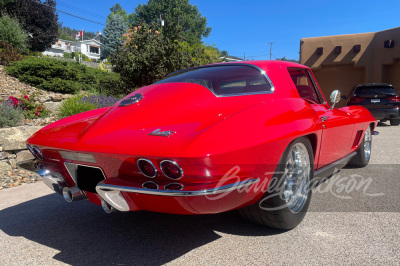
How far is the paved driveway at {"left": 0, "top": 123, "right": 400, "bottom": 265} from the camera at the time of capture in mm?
2311

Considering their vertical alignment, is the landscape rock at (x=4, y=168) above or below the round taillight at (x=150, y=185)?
below

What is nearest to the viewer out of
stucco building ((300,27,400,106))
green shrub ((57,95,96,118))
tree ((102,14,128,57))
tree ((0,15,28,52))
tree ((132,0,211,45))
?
green shrub ((57,95,96,118))

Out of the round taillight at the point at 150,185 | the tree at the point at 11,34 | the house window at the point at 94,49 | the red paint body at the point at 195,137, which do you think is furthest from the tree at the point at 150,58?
the house window at the point at 94,49

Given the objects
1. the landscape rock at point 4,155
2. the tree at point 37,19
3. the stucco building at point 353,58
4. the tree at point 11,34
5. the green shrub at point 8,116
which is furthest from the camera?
the tree at point 37,19

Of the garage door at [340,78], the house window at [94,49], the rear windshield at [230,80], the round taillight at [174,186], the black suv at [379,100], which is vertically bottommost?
the round taillight at [174,186]

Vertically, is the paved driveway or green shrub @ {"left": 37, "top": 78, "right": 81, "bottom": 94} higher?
green shrub @ {"left": 37, "top": 78, "right": 81, "bottom": 94}

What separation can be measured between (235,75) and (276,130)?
938 millimetres

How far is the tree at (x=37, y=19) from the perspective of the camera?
80.1 ft

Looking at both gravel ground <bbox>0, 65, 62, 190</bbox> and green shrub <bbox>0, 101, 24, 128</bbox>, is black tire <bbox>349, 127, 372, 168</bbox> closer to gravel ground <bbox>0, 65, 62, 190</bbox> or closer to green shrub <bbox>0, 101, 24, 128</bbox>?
gravel ground <bbox>0, 65, 62, 190</bbox>

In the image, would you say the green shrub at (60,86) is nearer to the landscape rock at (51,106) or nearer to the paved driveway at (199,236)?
the landscape rock at (51,106)

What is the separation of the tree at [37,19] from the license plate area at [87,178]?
25.6 meters

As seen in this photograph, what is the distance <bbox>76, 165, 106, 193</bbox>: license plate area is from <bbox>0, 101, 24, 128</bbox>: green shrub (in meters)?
4.07

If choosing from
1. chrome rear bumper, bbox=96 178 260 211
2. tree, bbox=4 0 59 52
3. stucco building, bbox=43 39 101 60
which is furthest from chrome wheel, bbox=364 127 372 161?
stucco building, bbox=43 39 101 60

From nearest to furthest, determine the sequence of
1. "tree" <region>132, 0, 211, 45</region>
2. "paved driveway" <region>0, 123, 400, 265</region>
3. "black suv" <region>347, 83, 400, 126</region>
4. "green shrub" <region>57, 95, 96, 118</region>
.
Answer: "paved driveway" <region>0, 123, 400, 265</region>, "green shrub" <region>57, 95, 96, 118</region>, "black suv" <region>347, 83, 400, 126</region>, "tree" <region>132, 0, 211, 45</region>
